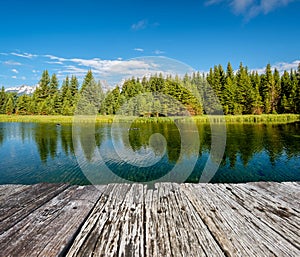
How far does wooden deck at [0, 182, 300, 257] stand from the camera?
1.22 metres

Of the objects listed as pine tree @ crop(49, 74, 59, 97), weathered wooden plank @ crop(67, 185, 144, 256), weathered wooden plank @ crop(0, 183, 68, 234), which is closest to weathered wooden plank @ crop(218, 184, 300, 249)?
weathered wooden plank @ crop(67, 185, 144, 256)

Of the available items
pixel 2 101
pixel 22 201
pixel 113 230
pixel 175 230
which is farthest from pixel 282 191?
pixel 2 101

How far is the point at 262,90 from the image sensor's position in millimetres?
52344

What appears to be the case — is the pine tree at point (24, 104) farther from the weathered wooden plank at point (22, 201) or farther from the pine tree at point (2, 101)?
the weathered wooden plank at point (22, 201)

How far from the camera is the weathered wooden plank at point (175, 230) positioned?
1.21 meters

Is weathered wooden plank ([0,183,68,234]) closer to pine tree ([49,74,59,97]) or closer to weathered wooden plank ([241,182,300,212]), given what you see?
weathered wooden plank ([241,182,300,212])

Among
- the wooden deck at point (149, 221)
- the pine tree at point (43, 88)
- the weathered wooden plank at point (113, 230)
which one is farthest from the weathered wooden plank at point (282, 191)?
the pine tree at point (43, 88)

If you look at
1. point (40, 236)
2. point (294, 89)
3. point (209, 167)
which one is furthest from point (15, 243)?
point (294, 89)

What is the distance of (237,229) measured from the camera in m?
1.43

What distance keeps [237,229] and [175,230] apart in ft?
1.31

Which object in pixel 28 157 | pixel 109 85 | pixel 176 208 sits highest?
pixel 109 85

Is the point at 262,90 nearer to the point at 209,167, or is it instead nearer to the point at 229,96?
the point at 229,96

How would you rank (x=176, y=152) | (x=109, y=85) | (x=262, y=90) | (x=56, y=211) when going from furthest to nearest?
(x=262, y=90) < (x=176, y=152) < (x=109, y=85) < (x=56, y=211)

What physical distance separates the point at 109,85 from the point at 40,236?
4067mm
